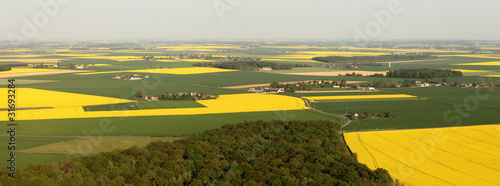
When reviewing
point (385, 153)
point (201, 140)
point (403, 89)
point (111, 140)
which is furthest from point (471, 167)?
point (403, 89)

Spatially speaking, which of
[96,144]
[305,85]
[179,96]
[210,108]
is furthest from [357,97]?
[96,144]

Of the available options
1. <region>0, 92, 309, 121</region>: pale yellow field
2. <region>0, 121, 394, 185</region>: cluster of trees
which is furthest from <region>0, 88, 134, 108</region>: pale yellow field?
<region>0, 121, 394, 185</region>: cluster of trees

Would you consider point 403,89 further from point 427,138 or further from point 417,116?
point 427,138

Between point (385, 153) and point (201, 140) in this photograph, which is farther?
point (201, 140)

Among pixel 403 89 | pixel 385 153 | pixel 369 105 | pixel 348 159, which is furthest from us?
pixel 403 89

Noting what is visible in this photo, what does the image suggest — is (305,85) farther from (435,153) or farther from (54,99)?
(435,153)

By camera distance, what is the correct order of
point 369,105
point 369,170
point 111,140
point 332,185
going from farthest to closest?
1. point 369,105
2. point 111,140
3. point 369,170
4. point 332,185
